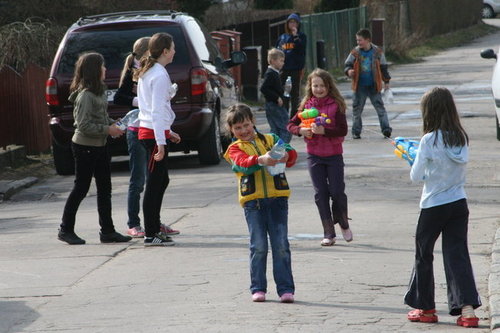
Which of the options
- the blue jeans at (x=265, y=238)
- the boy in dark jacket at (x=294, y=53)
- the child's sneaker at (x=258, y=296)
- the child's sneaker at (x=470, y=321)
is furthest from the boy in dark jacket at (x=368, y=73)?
the child's sneaker at (x=470, y=321)

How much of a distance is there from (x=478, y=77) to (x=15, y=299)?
21.6 m

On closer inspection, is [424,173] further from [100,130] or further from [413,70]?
[413,70]

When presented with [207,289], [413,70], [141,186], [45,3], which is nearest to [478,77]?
[413,70]

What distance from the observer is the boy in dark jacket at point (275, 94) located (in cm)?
1371

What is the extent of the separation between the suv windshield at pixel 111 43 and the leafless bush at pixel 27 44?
5.26 m

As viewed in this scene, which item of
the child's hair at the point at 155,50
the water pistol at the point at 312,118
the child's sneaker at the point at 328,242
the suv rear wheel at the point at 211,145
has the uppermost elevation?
the child's hair at the point at 155,50

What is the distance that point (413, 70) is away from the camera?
32438mm

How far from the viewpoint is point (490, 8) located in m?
61.6

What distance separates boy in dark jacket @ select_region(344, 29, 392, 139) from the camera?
16812 mm

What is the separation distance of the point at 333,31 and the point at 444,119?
1105 inches

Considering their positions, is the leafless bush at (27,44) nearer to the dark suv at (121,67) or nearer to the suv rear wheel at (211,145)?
the dark suv at (121,67)

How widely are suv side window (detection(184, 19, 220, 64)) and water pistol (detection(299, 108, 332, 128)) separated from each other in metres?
5.28

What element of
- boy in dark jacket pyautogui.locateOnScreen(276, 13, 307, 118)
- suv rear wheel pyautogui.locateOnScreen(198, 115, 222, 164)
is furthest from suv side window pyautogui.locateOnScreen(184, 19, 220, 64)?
boy in dark jacket pyautogui.locateOnScreen(276, 13, 307, 118)

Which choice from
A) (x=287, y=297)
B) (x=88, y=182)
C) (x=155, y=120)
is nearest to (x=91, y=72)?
(x=155, y=120)
